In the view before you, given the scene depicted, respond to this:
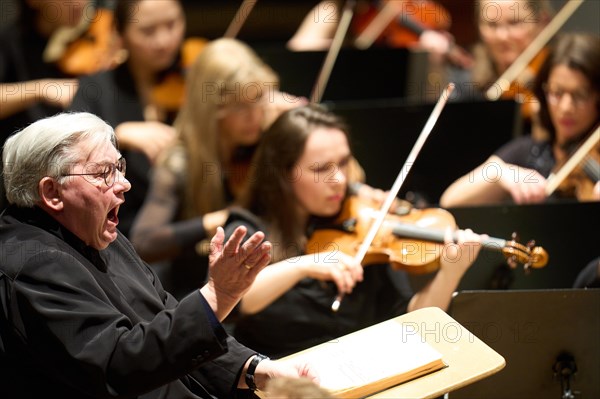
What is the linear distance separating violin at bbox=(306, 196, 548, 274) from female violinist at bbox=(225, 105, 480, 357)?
0.04 m

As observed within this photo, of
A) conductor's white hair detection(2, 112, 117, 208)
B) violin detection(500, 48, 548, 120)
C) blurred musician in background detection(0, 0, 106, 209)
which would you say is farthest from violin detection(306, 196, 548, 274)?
blurred musician in background detection(0, 0, 106, 209)

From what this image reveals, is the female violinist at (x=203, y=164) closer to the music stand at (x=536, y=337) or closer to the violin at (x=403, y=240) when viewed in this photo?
the violin at (x=403, y=240)

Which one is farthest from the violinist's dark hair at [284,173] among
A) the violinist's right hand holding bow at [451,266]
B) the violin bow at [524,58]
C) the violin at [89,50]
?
the violin at [89,50]

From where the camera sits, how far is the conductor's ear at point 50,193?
6.37 ft

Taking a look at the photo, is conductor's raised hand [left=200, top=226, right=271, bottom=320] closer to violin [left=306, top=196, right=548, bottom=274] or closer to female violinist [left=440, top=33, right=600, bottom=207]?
violin [left=306, top=196, right=548, bottom=274]

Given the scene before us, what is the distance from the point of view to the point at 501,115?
3.57 meters

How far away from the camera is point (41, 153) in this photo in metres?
1.95

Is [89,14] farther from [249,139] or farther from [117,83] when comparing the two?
[249,139]

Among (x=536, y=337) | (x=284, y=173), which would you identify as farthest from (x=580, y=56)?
(x=536, y=337)

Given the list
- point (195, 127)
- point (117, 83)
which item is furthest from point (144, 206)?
point (117, 83)

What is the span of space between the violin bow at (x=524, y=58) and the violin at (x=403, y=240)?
1.38 metres

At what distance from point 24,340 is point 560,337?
1274 mm

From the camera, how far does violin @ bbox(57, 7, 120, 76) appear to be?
Answer: 4227 millimetres

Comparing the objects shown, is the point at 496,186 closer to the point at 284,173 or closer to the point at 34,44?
the point at 284,173
